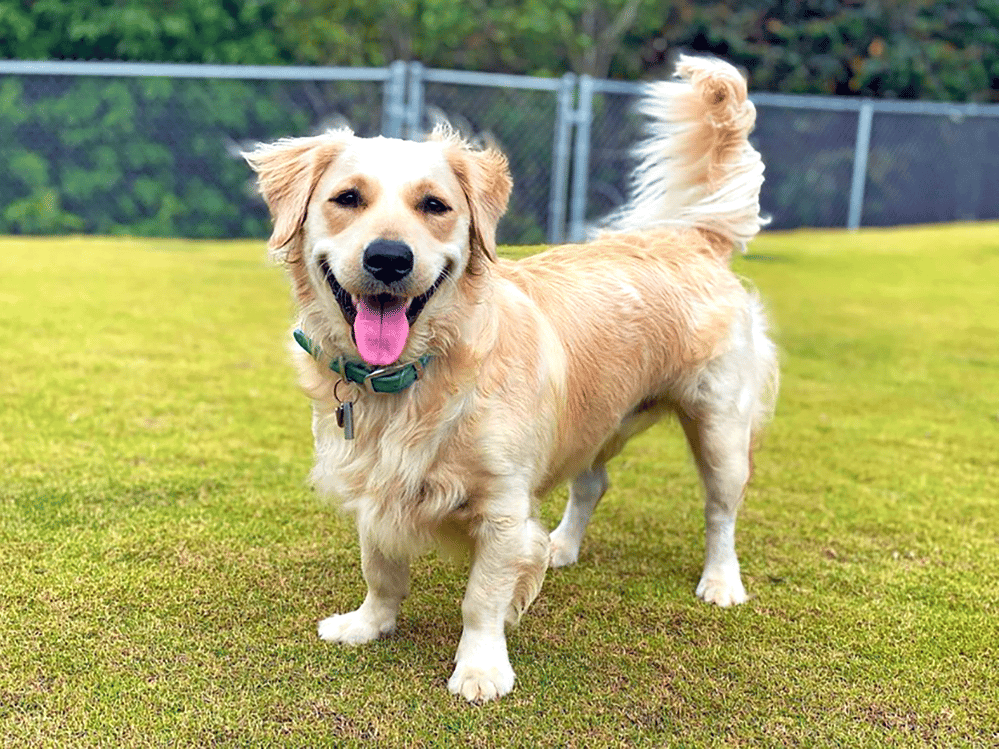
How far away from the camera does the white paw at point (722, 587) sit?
353cm

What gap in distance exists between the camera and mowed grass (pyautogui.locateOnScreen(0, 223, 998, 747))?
8.89 feet

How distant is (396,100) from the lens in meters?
10.4

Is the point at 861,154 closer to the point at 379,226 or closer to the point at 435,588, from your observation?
the point at 435,588

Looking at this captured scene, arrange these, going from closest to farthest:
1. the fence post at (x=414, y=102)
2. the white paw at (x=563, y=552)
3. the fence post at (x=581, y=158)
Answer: the white paw at (x=563, y=552) < the fence post at (x=414, y=102) < the fence post at (x=581, y=158)

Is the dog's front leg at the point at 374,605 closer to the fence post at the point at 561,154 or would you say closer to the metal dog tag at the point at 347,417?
the metal dog tag at the point at 347,417

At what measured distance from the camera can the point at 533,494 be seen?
3.09m

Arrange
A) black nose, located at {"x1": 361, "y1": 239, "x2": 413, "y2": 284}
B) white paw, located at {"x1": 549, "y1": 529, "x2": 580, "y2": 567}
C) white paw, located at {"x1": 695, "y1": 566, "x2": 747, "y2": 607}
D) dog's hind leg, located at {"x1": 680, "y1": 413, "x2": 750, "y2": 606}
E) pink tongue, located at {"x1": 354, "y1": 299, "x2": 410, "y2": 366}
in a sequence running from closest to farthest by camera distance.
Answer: black nose, located at {"x1": 361, "y1": 239, "x2": 413, "y2": 284}
pink tongue, located at {"x1": 354, "y1": 299, "x2": 410, "y2": 366}
white paw, located at {"x1": 695, "y1": 566, "x2": 747, "y2": 607}
dog's hind leg, located at {"x1": 680, "y1": 413, "x2": 750, "y2": 606}
white paw, located at {"x1": 549, "y1": 529, "x2": 580, "y2": 567}

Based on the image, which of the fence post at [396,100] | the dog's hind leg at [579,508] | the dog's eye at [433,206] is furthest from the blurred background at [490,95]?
the dog's eye at [433,206]

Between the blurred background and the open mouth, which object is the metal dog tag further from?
the blurred background

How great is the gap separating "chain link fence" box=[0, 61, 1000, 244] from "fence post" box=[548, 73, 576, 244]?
2 cm

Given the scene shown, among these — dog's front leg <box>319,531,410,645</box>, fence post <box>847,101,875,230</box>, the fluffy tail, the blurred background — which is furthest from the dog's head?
fence post <box>847,101,875,230</box>

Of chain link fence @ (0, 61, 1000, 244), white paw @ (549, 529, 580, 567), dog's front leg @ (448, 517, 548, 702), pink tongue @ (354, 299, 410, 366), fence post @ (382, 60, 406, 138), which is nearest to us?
pink tongue @ (354, 299, 410, 366)

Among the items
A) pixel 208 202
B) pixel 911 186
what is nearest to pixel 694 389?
pixel 208 202

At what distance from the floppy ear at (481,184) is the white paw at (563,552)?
1.36 m
